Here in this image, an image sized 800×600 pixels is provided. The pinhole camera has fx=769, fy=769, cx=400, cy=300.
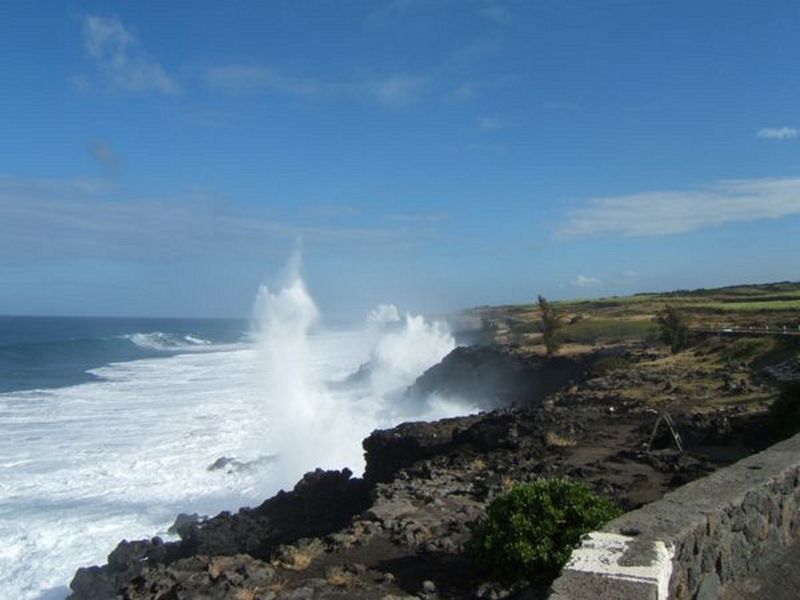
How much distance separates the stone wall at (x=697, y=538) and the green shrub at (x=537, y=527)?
1069 millimetres

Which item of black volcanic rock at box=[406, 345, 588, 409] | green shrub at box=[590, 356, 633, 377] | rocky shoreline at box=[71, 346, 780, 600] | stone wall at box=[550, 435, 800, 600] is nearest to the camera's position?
stone wall at box=[550, 435, 800, 600]

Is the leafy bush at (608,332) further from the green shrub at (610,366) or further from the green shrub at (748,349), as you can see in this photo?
the green shrub at (748,349)

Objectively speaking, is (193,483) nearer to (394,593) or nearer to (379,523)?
(379,523)

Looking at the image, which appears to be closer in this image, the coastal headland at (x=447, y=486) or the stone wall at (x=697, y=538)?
the stone wall at (x=697, y=538)

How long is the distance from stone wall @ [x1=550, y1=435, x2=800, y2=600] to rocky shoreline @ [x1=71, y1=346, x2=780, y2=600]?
1396 mm

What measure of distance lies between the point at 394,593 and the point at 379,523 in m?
2.83

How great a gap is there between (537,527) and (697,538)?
1.86 meters

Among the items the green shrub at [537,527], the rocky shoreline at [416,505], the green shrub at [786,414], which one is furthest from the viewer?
the green shrub at [786,414]

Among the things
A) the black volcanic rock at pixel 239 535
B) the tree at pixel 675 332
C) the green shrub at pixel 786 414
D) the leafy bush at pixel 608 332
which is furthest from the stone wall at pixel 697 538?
the leafy bush at pixel 608 332

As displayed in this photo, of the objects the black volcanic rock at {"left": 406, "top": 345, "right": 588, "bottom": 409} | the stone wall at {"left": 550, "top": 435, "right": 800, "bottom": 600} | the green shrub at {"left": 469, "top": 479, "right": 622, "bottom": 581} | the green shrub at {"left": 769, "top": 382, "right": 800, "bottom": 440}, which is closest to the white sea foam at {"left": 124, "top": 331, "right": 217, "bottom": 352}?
the black volcanic rock at {"left": 406, "top": 345, "right": 588, "bottom": 409}

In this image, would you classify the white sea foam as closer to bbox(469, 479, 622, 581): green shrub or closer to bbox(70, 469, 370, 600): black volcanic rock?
bbox(70, 469, 370, 600): black volcanic rock

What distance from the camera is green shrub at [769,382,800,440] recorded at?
12.6 metres

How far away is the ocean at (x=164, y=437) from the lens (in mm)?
17578

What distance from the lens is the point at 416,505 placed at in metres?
11.8
